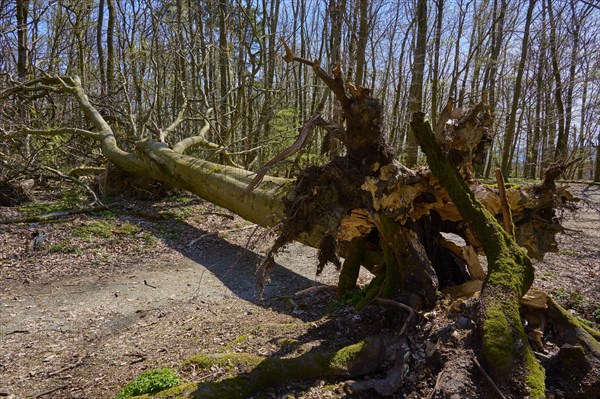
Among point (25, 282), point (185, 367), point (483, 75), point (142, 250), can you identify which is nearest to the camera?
point (185, 367)

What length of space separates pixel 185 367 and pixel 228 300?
2284 millimetres

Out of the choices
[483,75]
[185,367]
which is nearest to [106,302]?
[185,367]

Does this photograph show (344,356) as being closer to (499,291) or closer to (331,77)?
(499,291)

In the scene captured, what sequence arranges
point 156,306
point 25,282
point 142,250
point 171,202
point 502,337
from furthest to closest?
1. point 171,202
2. point 142,250
3. point 25,282
4. point 156,306
5. point 502,337

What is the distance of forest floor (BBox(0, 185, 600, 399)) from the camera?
3568mm

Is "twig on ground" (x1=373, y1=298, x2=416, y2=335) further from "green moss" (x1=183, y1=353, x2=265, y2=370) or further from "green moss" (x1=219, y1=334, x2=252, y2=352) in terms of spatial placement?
"green moss" (x1=219, y1=334, x2=252, y2=352)

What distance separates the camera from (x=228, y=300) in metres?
5.63

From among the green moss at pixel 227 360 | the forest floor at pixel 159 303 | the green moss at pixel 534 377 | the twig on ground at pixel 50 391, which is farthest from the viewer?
the forest floor at pixel 159 303

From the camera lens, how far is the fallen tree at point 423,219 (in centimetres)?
288

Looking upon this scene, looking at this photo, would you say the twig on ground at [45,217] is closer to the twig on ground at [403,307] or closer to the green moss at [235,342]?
the green moss at [235,342]

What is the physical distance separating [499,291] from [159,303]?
4320 mm

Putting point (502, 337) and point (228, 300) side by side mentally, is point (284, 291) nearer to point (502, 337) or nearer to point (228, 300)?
point (228, 300)

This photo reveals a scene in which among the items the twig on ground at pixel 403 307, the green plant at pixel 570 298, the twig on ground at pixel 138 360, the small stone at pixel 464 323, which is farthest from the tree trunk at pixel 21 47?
the green plant at pixel 570 298

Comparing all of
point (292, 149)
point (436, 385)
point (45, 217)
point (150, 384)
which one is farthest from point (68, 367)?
point (45, 217)
